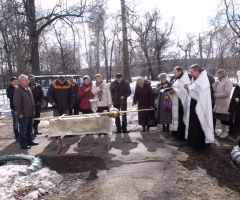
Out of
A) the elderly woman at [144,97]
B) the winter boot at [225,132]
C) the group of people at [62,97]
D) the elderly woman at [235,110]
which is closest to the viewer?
the elderly woman at [235,110]

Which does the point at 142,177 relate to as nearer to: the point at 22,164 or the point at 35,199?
the point at 35,199

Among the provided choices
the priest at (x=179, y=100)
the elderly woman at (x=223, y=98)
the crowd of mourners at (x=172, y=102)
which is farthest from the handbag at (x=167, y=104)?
the elderly woman at (x=223, y=98)

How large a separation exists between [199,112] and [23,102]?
3.69 m

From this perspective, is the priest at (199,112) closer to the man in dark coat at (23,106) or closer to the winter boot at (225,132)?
the winter boot at (225,132)

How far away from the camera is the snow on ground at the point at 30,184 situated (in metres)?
3.50

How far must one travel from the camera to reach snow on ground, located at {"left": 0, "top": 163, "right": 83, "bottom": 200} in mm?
3502

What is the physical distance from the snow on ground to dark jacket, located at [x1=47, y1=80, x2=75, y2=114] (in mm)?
2500

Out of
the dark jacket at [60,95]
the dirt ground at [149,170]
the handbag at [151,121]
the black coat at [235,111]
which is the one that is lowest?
the dirt ground at [149,170]

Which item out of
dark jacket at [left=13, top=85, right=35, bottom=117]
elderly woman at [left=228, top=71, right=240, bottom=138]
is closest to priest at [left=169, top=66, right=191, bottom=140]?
elderly woman at [left=228, top=71, right=240, bottom=138]

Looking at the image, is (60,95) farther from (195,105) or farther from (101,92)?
(195,105)

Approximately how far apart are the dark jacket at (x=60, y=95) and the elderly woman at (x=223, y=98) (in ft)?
11.6

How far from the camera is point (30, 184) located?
12.3 feet

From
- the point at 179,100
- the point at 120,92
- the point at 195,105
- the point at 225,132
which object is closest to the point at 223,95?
the point at 225,132

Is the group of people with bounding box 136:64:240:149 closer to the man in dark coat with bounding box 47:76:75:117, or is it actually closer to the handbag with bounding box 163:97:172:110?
the handbag with bounding box 163:97:172:110
